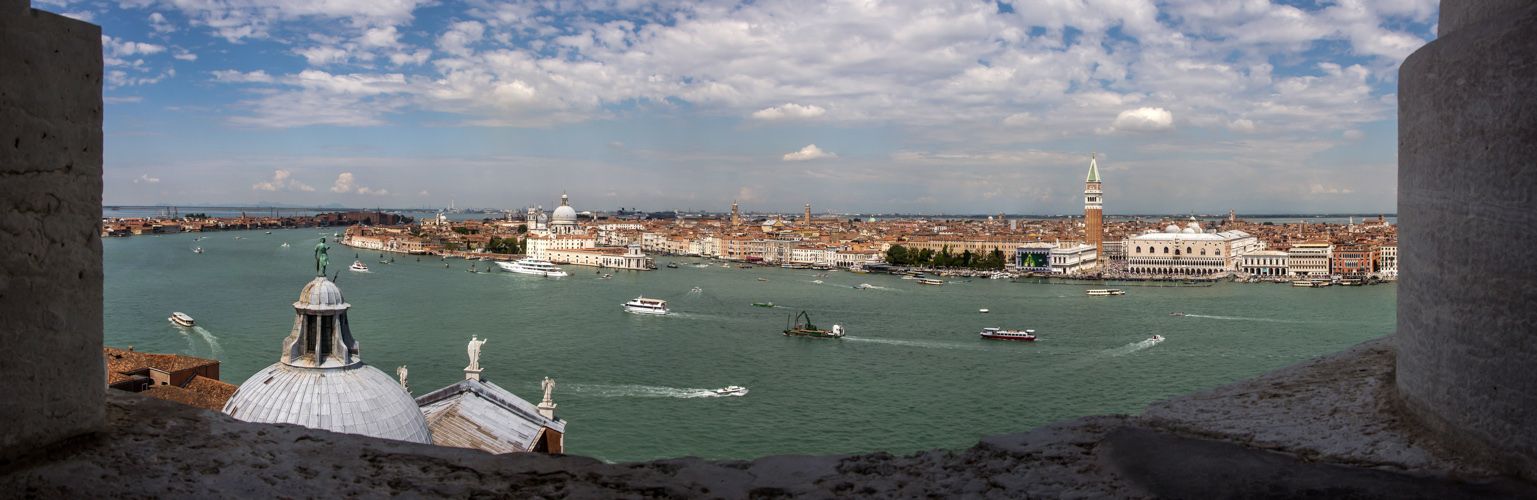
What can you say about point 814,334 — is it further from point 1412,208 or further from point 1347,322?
point 1412,208

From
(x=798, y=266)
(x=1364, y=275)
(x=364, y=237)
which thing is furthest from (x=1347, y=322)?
(x=364, y=237)

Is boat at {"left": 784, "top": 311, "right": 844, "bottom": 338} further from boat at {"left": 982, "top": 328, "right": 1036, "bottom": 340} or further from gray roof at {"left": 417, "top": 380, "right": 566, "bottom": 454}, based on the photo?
gray roof at {"left": 417, "top": 380, "right": 566, "bottom": 454}

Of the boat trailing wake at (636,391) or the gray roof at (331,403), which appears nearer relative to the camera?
the gray roof at (331,403)

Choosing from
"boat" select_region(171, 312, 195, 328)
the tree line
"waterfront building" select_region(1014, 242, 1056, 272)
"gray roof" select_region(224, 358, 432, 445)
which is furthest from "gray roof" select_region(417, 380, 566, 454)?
"waterfront building" select_region(1014, 242, 1056, 272)

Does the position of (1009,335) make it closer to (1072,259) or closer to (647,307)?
(647,307)

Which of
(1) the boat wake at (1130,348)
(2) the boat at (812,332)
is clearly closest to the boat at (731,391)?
(2) the boat at (812,332)

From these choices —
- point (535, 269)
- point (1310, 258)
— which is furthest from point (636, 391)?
point (1310, 258)

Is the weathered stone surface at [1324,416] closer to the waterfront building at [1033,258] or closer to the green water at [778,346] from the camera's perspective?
the green water at [778,346]
